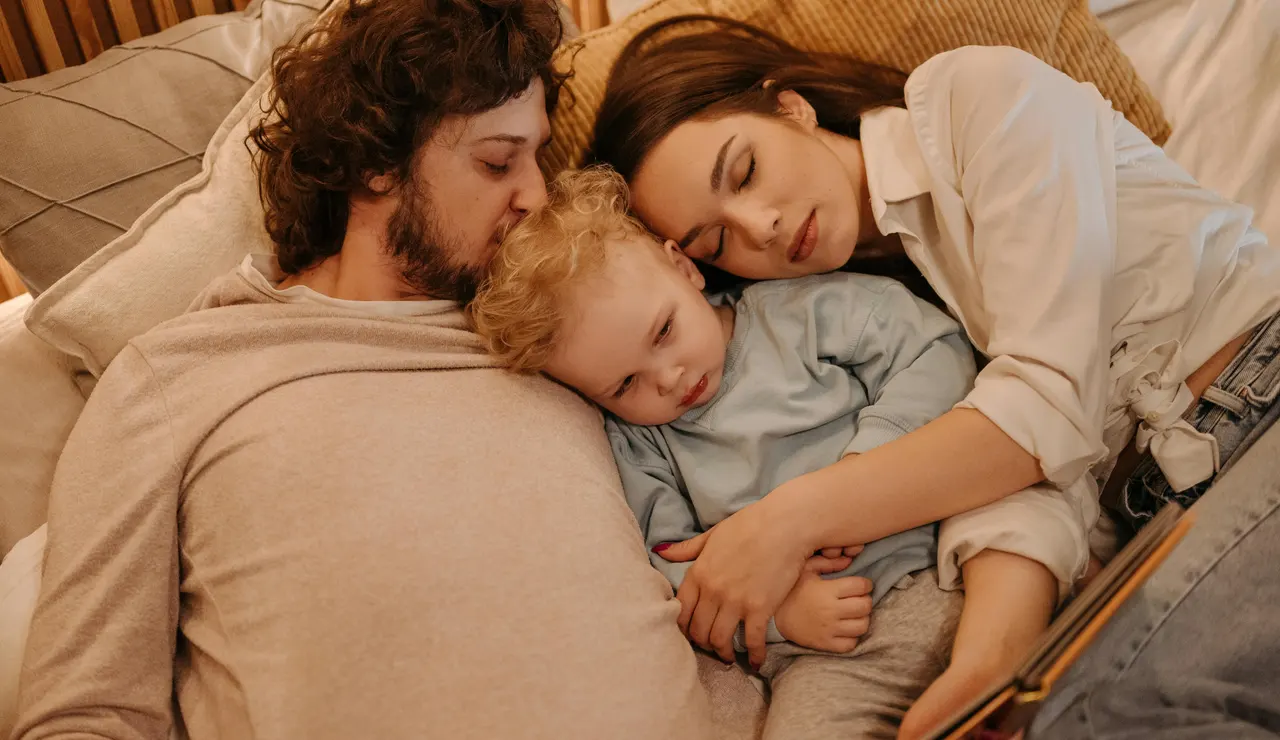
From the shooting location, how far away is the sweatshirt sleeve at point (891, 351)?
121cm

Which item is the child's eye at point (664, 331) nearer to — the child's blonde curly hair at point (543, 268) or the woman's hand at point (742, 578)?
the child's blonde curly hair at point (543, 268)

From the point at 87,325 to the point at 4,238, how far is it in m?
0.29

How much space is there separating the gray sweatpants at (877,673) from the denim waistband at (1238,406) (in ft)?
1.19

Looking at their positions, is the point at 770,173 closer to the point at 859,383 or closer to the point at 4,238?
the point at 859,383

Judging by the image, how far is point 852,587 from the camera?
1.15 metres

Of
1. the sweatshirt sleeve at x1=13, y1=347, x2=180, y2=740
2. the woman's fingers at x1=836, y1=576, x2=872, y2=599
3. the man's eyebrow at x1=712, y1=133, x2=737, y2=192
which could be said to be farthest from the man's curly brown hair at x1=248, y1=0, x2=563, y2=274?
the woman's fingers at x1=836, y1=576, x2=872, y2=599

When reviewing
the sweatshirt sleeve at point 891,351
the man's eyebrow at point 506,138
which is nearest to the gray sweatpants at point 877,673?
the sweatshirt sleeve at point 891,351

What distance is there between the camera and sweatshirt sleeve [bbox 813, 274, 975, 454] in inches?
47.8

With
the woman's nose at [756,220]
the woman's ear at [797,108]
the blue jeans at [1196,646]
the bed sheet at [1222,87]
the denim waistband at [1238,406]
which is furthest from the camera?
the bed sheet at [1222,87]

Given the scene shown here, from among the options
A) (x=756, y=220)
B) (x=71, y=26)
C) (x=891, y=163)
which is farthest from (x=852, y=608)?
(x=71, y=26)

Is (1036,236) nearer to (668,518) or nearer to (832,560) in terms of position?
(832,560)

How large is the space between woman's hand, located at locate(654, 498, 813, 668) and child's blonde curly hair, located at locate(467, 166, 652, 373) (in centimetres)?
37

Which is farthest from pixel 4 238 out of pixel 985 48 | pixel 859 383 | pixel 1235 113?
pixel 1235 113

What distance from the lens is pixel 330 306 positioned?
1297mm
